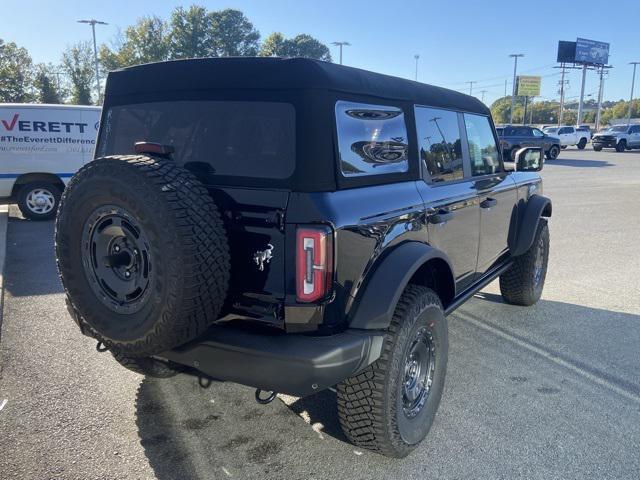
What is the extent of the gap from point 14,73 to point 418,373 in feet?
162

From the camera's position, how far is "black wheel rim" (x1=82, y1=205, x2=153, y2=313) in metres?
2.25

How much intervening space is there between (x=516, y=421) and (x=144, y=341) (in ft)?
7.28

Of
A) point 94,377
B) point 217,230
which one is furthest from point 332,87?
→ point 94,377

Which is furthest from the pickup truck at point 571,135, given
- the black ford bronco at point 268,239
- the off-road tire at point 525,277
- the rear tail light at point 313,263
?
the rear tail light at point 313,263

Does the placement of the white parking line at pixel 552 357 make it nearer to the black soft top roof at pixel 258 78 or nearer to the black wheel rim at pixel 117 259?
the black soft top roof at pixel 258 78

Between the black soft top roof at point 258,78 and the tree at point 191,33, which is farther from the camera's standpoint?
the tree at point 191,33

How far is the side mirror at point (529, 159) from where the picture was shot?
492cm

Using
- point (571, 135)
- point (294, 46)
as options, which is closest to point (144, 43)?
point (294, 46)

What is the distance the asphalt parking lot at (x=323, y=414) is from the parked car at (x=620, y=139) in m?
33.2

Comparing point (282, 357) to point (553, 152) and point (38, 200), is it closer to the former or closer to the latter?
point (38, 200)

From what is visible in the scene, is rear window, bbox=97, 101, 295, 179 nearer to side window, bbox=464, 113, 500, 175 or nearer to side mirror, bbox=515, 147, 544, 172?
side window, bbox=464, 113, 500, 175

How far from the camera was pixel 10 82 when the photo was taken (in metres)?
42.1

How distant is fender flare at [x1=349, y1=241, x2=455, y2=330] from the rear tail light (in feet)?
0.72

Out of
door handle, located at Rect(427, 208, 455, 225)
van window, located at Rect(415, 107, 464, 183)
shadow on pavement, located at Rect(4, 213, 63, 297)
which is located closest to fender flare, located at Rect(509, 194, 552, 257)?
van window, located at Rect(415, 107, 464, 183)
